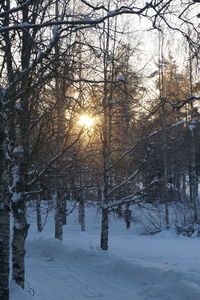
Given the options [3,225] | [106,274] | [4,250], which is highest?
[3,225]

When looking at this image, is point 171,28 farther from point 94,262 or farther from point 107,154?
point 107,154

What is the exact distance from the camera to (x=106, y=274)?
30.1 ft

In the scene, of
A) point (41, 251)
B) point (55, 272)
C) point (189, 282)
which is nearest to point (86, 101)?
point (189, 282)

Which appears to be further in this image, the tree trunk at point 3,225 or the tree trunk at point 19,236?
the tree trunk at point 19,236

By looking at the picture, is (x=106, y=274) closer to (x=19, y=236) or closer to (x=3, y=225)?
(x=19, y=236)

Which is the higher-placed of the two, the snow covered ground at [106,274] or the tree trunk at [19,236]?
the tree trunk at [19,236]

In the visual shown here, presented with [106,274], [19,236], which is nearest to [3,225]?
[19,236]

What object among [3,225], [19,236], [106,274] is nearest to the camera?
[3,225]

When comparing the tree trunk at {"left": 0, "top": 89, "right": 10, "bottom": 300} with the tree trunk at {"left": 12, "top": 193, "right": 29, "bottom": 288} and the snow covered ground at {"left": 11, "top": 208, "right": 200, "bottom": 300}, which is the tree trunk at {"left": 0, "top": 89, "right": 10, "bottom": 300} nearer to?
the snow covered ground at {"left": 11, "top": 208, "right": 200, "bottom": 300}

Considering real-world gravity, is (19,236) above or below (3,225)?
below

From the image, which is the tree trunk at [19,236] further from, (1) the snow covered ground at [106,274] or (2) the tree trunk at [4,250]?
(2) the tree trunk at [4,250]

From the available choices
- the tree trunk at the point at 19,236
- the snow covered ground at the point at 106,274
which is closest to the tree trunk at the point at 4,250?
the snow covered ground at the point at 106,274

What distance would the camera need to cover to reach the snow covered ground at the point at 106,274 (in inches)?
284

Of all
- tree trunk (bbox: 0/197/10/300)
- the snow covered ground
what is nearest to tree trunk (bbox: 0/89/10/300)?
tree trunk (bbox: 0/197/10/300)
